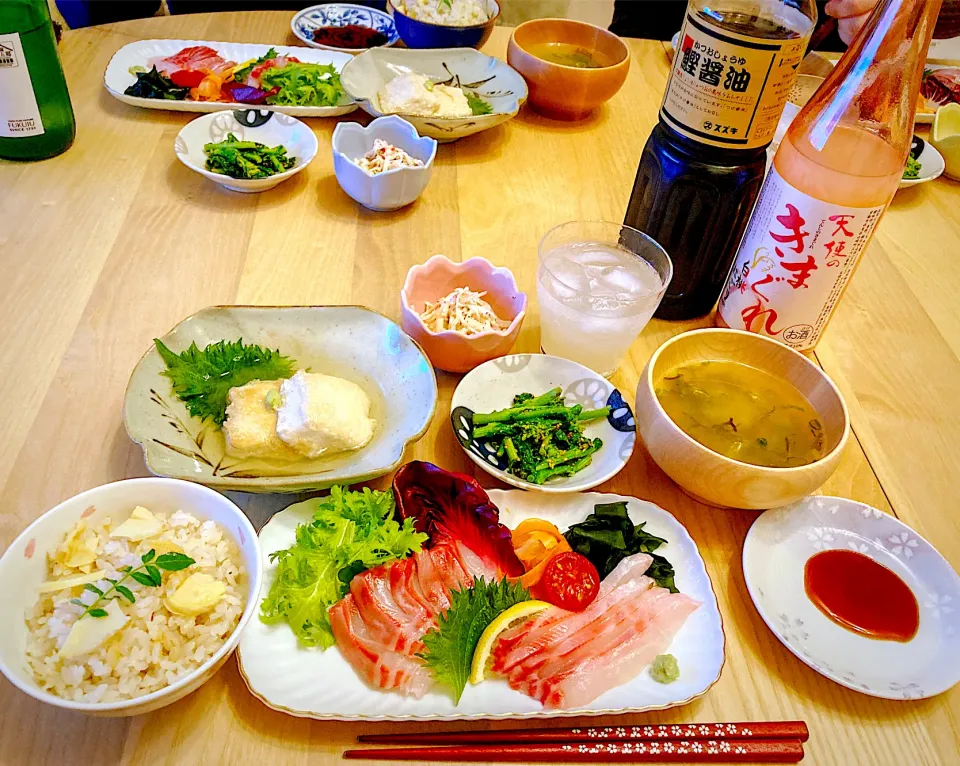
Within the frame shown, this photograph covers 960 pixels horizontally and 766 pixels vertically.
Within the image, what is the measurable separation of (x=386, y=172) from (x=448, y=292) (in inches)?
13.4

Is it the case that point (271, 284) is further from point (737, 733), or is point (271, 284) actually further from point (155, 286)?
point (737, 733)

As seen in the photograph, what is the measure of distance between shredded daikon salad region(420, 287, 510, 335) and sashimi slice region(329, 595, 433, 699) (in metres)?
0.51

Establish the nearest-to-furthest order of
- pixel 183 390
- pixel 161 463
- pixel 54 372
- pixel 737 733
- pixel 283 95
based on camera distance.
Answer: pixel 737 733, pixel 161 463, pixel 183 390, pixel 54 372, pixel 283 95

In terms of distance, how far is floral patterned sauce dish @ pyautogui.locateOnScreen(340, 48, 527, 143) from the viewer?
1.73 meters

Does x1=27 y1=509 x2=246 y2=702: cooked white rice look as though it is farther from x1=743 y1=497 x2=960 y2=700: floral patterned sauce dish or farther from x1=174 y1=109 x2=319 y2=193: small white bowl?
x1=174 y1=109 x2=319 y2=193: small white bowl

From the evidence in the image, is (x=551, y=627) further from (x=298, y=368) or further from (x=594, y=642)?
(x=298, y=368)

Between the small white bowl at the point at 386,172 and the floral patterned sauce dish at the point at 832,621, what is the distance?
0.98 metres

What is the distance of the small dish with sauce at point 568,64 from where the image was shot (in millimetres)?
Result: 1854

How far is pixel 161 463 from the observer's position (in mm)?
930

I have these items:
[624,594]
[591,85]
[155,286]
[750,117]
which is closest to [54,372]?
[155,286]

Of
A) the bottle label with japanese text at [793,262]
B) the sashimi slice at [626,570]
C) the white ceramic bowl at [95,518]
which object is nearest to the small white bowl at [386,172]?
the bottle label with japanese text at [793,262]

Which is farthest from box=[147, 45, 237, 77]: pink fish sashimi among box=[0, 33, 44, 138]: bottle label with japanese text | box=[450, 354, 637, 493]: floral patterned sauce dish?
box=[450, 354, 637, 493]: floral patterned sauce dish

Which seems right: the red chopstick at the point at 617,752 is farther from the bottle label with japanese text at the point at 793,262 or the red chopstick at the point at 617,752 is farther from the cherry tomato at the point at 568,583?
the bottle label with japanese text at the point at 793,262

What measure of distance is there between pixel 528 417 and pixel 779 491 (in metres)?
0.37
